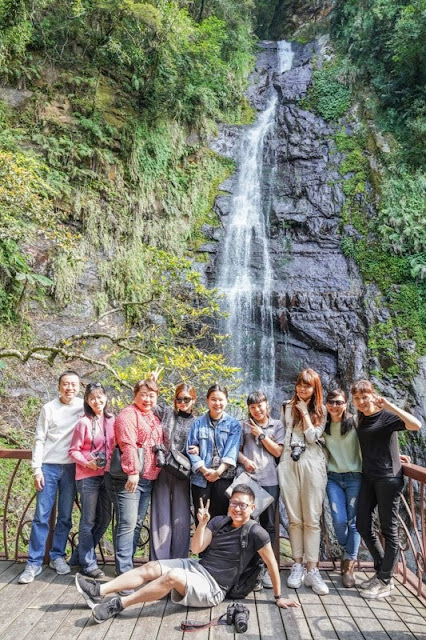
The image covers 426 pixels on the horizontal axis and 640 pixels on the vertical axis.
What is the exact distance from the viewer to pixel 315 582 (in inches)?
140

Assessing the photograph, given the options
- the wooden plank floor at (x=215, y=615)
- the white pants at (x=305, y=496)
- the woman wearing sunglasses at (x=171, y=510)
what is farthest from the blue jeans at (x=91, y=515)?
the white pants at (x=305, y=496)

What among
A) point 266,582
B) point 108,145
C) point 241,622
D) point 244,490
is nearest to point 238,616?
point 241,622

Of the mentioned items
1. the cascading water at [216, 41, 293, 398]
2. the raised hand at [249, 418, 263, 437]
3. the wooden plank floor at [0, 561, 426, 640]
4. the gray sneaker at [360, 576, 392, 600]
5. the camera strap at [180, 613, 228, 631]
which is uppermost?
the cascading water at [216, 41, 293, 398]

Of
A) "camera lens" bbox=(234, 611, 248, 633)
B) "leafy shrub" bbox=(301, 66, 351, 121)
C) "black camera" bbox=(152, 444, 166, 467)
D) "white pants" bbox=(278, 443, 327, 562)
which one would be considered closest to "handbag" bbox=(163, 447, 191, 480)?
"black camera" bbox=(152, 444, 166, 467)

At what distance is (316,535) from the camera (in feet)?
12.0

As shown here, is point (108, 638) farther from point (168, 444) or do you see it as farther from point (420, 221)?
point (420, 221)

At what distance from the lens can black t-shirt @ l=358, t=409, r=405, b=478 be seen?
11.7ft

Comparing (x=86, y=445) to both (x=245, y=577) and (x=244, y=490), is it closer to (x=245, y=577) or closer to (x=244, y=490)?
(x=244, y=490)

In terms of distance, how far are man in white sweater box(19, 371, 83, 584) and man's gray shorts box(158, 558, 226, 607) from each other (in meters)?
1.20

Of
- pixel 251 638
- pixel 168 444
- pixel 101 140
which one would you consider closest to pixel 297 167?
pixel 101 140

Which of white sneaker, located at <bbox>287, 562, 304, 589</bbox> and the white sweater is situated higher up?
the white sweater

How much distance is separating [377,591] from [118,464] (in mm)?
2421

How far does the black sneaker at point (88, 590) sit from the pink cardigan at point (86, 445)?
84 cm

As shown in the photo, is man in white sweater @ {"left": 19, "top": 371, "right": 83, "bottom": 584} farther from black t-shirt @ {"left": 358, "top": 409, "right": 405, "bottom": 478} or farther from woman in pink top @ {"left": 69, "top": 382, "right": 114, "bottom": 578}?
black t-shirt @ {"left": 358, "top": 409, "right": 405, "bottom": 478}
